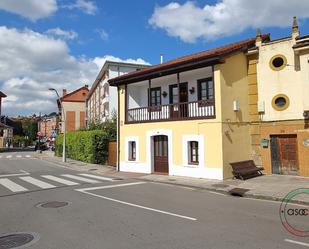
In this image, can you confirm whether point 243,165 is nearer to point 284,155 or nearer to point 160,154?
point 284,155

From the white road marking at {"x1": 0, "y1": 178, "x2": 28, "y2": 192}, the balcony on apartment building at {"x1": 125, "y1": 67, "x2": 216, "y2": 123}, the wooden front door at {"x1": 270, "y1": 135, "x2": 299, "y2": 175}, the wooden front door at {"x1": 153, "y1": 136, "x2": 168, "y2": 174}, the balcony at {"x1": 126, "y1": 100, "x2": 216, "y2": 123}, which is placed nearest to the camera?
the white road marking at {"x1": 0, "y1": 178, "x2": 28, "y2": 192}

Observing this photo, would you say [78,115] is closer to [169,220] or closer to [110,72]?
[110,72]

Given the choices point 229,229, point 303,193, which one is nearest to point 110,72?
point 303,193

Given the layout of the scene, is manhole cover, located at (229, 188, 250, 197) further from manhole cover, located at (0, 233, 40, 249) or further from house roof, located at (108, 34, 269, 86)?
manhole cover, located at (0, 233, 40, 249)

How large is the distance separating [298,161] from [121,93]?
1127 centimetres

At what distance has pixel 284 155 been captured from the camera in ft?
51.7

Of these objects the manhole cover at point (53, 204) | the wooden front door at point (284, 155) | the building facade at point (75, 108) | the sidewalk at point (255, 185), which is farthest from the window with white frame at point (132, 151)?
the building facade at point (75, 108)

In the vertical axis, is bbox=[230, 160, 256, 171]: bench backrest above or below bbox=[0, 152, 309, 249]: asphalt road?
above

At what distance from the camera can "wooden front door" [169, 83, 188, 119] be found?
58.6ft

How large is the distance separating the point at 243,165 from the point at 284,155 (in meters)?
2.22

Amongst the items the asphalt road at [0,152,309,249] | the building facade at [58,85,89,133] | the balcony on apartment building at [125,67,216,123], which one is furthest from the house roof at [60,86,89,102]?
the asphalt road at [0,152,309,249]

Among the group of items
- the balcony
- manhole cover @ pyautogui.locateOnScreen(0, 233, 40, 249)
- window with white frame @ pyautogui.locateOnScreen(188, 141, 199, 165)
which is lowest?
manhole cover @ pyautogui.locateOnScreen(0, 233, 40, 249)

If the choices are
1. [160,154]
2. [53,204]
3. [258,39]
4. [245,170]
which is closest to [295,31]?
[258,39]

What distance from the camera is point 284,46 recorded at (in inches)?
630
